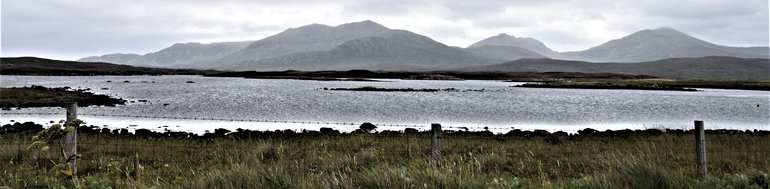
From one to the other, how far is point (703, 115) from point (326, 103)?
3589 cm

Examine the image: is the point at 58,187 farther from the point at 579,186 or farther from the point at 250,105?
the point at 250,105

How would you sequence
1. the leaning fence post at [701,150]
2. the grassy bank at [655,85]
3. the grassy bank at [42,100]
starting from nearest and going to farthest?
the leaning fence post at [701,150]
the grassy bank at [42,100]
the grassy bank at [655,85]

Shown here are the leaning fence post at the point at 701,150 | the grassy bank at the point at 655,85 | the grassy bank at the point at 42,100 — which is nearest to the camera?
the leaning fence post at the point at 701,150

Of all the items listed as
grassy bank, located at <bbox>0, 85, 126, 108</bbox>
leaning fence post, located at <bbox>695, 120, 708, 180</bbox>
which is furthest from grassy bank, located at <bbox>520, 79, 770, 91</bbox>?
leaning fence post, located at <bbox>695, 120, 708, 180</bbox>

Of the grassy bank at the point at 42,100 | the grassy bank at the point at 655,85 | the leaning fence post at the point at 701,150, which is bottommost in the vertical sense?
the grassy bank at the point at 42,100

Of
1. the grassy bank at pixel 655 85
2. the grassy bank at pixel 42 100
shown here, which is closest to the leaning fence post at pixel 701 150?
the grassy bank at pixel 42 100

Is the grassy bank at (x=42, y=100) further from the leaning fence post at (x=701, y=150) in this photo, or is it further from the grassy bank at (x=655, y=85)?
the grassy bank at (x=655, y=85)

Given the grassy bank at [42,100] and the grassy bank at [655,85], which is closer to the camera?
the grassy bank at [42,100]

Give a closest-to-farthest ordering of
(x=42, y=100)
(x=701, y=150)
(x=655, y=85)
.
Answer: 1. (x=701, y=150)
2. (x=42, y=100)
3. (x=655, y=85)

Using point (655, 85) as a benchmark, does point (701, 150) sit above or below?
above

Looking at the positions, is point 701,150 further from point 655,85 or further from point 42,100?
point 655,85

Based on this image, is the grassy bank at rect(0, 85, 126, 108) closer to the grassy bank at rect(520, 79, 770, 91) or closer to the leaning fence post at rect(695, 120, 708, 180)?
the leaning fence post at rect(695, 120, 708, 180)

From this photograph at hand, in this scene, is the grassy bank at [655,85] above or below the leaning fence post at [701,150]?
below

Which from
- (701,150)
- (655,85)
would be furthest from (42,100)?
(655,85)
